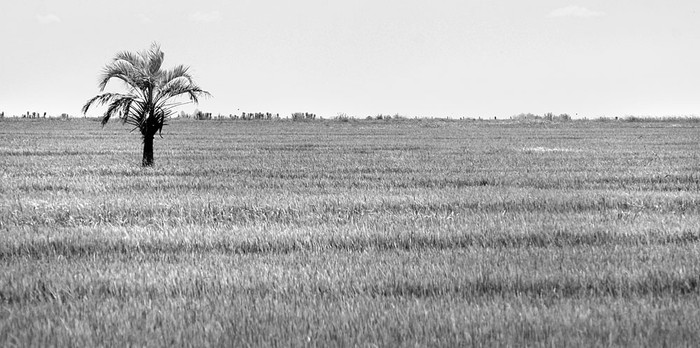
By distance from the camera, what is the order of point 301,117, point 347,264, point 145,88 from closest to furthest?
point 347,264
point 145,88
point 301,117

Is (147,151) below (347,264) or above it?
above

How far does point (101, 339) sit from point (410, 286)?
8.74ft

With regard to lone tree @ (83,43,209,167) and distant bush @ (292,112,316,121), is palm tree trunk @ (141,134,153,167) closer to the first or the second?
lone tree @ (83,43,209,167)

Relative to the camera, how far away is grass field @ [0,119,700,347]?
5.40m


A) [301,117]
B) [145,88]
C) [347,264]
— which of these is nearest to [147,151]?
[145,88]

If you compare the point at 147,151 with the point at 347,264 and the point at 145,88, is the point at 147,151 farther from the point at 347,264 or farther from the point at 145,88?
the point at 347,264

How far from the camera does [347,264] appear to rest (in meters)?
7.79

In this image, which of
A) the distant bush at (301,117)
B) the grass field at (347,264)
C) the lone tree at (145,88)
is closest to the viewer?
the grass field at (347,264)

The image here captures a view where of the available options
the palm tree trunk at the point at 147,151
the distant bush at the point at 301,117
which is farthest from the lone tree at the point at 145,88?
the distant bush at the point at 301,117

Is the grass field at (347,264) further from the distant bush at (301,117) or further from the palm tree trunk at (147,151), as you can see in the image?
the distant bush at (301,117)

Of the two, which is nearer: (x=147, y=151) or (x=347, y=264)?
(x=347, y=264)

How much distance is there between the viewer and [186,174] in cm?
2150

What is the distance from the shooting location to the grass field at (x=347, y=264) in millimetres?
5398

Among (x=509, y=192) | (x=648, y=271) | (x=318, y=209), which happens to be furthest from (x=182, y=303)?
(x=509, y=192)
